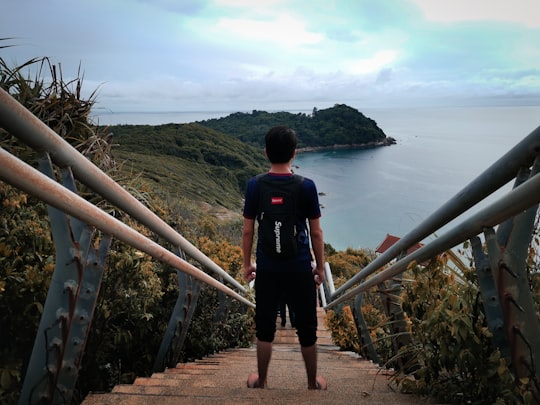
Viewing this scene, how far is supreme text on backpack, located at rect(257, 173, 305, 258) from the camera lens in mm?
2301

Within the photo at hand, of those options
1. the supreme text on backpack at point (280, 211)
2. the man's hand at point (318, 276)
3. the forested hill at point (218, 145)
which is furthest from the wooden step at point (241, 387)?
the forested hill at point (218, 145)

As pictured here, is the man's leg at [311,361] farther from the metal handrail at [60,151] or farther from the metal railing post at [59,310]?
the metal railing post at [59,310]

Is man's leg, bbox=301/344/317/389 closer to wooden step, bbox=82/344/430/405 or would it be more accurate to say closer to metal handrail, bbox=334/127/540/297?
wooden step, bbox=82/344/430/405

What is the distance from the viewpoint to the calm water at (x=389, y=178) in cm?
5594

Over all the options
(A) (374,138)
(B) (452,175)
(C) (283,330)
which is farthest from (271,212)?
(A) (374,138)

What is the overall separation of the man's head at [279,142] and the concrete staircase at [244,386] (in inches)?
44.3

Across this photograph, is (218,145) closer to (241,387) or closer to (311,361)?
(311,361)

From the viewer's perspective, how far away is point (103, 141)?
14.6 ft

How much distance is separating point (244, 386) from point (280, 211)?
3.60ft

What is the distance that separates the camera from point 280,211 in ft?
7.55

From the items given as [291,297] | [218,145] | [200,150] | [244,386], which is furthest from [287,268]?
[218,145]

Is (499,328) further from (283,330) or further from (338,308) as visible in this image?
(283,330)

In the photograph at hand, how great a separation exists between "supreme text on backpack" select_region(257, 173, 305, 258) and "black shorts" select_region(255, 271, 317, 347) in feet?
0.59

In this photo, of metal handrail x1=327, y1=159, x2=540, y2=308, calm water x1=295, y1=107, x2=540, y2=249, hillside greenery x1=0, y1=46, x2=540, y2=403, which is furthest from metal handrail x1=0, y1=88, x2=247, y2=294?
calm water x1=295, y1=107, x2=540, y2=249
